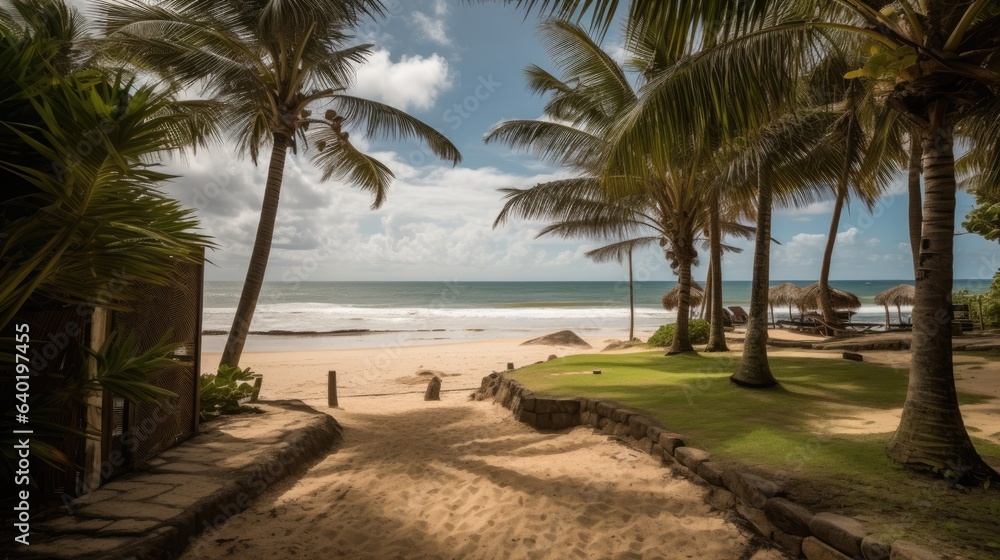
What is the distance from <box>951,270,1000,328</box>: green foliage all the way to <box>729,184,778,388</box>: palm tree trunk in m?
11.7

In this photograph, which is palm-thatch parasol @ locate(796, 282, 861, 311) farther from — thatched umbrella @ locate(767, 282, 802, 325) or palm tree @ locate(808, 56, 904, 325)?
palm tree @ locate(808, 56, 904, 325)

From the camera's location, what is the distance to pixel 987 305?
46.8 feet

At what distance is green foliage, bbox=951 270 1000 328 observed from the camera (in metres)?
13.4

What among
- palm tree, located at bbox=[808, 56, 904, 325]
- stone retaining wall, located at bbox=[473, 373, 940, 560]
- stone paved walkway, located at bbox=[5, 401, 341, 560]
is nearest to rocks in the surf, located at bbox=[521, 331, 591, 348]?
palm tree, located at bbox=[808, 56, 904, 325]

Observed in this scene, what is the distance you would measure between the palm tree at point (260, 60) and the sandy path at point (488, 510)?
155 inches

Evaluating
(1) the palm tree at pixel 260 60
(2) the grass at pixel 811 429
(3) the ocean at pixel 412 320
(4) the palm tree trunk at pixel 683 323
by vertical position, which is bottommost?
(3) the ocean at pixel 412 320

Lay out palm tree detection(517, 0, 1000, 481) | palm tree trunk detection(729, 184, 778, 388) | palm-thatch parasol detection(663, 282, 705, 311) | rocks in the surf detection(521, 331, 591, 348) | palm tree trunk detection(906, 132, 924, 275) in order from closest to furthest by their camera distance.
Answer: palm tree detection(517, 0, 1000, 481), palm tree trunk detection(729, 184, 778, 388), palm tree trunk detection(906, 132, 924, 275), rocks in the surf detection(521, 331, 591, 348), palm-thatch parasol detection(663, 282, 705, 311)

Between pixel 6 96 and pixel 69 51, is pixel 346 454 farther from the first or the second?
pixel 69 51

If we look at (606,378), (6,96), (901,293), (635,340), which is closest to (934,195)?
(606,378)

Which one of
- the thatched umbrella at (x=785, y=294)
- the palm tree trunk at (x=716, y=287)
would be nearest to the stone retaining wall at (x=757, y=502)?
the palm tree trunk at (x=716, y=287)

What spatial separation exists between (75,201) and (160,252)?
1.48 ft

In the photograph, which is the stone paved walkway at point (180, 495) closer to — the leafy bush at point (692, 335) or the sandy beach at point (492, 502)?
the sandy beach at point (492, 502)

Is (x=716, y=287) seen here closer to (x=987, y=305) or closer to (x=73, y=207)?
(x=73, y=207)

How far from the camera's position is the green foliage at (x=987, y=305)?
13.4 m
